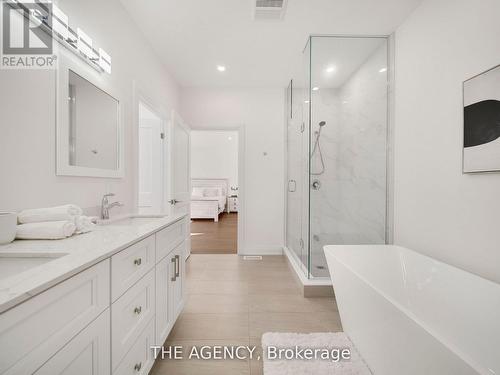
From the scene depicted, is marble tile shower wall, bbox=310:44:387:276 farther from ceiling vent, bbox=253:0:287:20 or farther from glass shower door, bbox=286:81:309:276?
ceiling vent, bbox=253:0:287:20

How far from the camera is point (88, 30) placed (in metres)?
1.59

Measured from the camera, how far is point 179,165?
3146 millimetres

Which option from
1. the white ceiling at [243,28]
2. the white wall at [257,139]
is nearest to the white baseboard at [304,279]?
the white wall at [257,139]

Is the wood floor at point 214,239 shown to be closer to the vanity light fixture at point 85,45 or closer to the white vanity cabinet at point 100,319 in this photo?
the white vanity cabinet at point 100,319

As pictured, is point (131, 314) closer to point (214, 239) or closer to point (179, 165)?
point (179, 165)

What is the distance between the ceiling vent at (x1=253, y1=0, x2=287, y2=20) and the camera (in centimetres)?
Result: 194

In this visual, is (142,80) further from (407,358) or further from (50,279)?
(407,358)

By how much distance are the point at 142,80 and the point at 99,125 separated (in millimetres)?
927

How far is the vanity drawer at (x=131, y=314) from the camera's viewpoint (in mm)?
934

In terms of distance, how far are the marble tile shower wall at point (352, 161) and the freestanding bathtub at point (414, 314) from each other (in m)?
0.61

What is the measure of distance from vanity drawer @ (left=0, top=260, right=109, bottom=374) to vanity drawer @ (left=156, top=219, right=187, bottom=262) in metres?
0.56

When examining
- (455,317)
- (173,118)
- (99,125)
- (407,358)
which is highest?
(173,118)

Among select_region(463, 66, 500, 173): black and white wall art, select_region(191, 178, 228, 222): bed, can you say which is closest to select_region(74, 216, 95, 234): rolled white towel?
select_region(463, 66, 500, 173): black and white wall art

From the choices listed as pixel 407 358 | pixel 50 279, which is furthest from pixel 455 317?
pixel 50 279
